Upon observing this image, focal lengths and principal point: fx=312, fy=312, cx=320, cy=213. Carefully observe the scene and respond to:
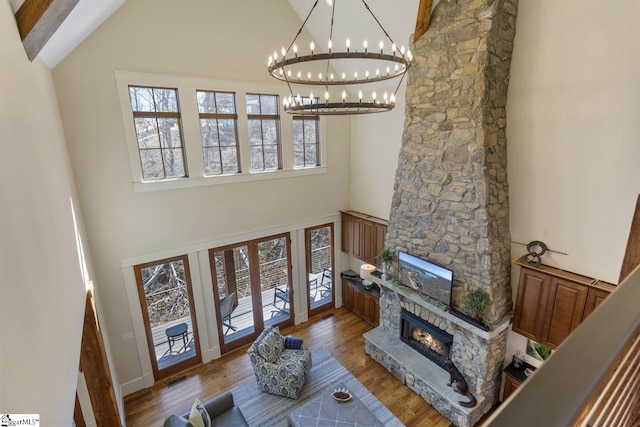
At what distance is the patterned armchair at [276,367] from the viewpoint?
5219mm

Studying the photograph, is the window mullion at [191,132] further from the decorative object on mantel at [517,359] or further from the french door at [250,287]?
the decorative object on mantel at [517,359]

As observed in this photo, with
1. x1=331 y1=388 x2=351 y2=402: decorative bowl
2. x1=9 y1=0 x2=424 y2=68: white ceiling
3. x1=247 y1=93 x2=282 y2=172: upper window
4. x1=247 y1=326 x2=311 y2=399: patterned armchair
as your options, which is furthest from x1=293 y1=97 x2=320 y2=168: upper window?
x1=331 y1=388 x2=351 y2=402: decorative bowl

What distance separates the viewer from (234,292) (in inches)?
254

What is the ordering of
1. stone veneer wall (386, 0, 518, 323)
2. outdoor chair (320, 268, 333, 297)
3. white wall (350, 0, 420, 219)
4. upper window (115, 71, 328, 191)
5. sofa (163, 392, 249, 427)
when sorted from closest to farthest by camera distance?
stone veneer wall (386, 0, 518, 323), sofa (163, 392, 249, 427), upper window (115, 71, 328, 191), white wall (350, 0, 420, 219), outdoor chair (320, 268, 333, 297)

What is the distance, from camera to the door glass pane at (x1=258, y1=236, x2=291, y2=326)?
675 centimetres

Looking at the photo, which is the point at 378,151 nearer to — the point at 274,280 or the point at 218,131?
the point at 218,131

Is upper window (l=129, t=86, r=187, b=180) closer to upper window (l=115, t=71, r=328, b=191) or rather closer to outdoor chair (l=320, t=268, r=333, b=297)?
upper window (l=115, t=71, r=328, b=191)

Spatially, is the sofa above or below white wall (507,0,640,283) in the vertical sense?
below

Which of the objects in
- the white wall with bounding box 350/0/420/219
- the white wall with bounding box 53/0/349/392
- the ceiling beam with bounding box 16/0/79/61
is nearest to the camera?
the ceiling beam with bounding box 16/0/79/61

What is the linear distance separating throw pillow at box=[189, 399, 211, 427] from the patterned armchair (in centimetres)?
125

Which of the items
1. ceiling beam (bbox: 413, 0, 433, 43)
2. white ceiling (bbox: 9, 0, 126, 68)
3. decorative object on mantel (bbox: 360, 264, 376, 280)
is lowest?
decorative object on mantel (bbox: 360, 264, 376, 280)

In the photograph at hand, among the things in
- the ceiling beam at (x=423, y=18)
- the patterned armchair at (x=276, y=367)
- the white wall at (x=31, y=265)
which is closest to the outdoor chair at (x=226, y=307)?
the patterned armchair at (x=276, y=367)

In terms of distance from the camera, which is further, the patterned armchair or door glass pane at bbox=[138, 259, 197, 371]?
door glass pane at bbox=[138, 259, 197, 371]

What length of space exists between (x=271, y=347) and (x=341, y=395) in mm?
1434
